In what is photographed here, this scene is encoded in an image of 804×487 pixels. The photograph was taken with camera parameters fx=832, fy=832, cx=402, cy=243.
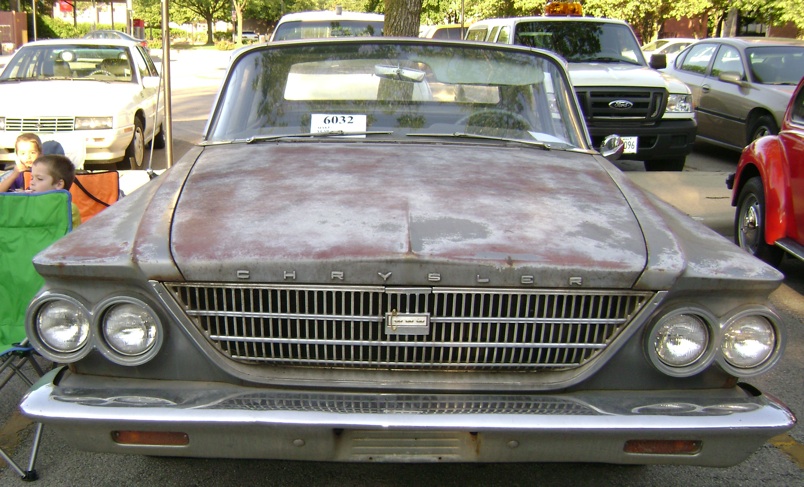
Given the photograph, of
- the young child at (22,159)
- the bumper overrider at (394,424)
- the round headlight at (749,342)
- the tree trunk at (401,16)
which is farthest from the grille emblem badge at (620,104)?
the bumper overrider at (394,424)

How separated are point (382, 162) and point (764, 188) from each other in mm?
3919

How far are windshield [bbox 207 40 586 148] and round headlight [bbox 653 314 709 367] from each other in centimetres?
146

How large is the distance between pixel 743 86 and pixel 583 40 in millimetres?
2193

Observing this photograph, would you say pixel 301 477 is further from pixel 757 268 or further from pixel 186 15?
pixel 186 15

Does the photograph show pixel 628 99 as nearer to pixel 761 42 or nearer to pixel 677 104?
pixel 677 104

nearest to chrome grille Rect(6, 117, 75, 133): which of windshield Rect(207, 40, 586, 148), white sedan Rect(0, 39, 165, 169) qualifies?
white sedan Rect(0, 39, 165, 169)

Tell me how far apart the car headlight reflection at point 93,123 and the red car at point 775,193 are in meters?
6.60

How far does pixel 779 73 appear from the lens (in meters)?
11.0

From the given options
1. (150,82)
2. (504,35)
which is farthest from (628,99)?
(150,82)

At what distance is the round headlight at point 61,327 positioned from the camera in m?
2.64

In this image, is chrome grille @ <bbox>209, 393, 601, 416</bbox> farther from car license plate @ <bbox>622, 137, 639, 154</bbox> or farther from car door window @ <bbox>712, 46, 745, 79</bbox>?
car door window @ <bbox>712, 46, 745, 79</bbox>

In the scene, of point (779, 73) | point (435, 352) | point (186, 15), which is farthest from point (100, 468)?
point (186, 15)

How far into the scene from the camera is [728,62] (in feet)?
38.4

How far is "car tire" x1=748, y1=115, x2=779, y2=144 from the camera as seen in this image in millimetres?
10175
